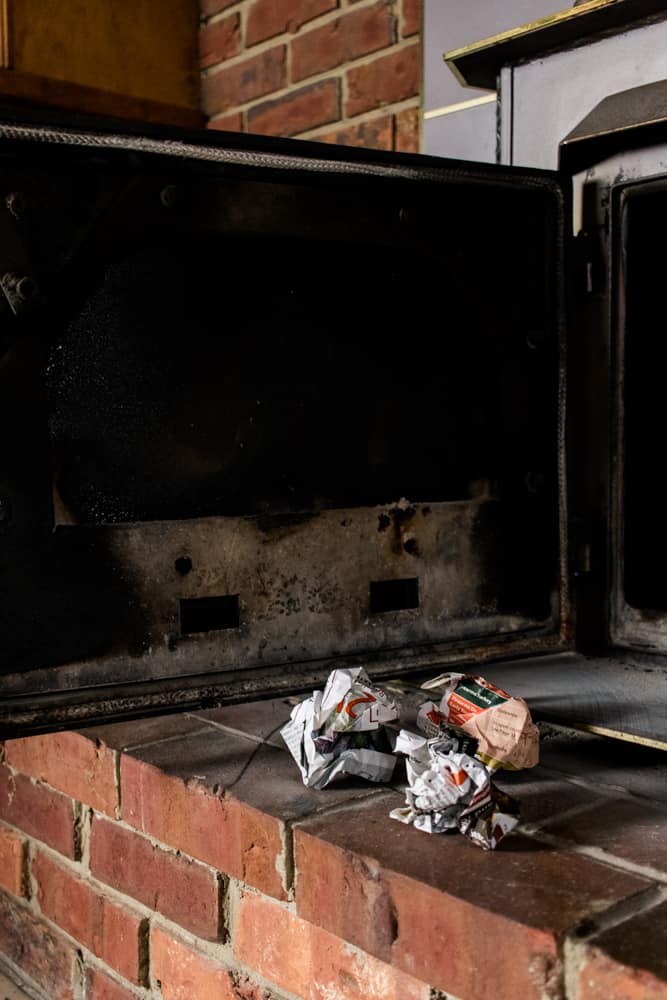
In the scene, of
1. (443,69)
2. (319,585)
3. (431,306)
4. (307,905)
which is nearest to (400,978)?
(307,905)

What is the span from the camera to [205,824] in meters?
1.02

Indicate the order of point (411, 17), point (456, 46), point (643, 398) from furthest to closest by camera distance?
point (411, 17) < point (456, 46) < point (643, 398)

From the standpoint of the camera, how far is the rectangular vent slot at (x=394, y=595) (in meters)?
1.23

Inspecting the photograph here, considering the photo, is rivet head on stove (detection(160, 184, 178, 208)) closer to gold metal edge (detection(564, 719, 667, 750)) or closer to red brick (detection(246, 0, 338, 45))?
gold metal edge (detection(564, 719, 667, 750))

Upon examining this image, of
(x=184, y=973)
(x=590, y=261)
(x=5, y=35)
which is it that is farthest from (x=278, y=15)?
(x=184, y=973)

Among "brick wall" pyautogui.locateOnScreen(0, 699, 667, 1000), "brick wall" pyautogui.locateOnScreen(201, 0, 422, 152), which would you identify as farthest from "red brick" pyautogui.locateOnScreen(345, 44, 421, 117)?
"brick wall" pyautogui.locateOnScreen(0, 699, 667, 1000)

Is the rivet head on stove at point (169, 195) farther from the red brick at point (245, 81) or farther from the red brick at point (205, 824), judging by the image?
the red brick at point (245, 81)

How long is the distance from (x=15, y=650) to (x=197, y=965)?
1.32 feet

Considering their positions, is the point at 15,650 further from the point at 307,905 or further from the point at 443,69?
the point at 443,69

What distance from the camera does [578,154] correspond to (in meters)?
1.32

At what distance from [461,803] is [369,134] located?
4.19 feet

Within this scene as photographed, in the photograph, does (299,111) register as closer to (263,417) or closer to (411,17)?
(411,17)

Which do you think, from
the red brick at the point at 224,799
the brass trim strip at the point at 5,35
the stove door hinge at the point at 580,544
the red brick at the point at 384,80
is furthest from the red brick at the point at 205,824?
the brass trim strip at the point at 5,35

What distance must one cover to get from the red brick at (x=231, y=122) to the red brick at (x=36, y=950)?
1.49 metres
